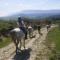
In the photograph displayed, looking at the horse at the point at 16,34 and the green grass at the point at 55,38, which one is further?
the green grass at the point at 55,38

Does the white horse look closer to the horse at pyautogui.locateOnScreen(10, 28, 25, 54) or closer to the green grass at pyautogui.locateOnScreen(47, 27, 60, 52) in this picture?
the horse at pyautogui.locateOnScreen(10, 28, 25, 54)

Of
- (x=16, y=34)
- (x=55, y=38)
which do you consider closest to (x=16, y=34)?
(x=16, y=34)

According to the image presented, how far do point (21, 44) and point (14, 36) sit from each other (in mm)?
1419

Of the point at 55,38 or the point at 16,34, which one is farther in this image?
the point at 55,38

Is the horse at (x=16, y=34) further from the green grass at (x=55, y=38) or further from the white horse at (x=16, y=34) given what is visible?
the green grass at (x=55, y=38)

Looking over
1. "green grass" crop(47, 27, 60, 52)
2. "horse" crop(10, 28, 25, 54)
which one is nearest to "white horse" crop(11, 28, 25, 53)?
"horse" crop(10, 28, 25, 54)

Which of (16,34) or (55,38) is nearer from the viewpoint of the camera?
(16,34)

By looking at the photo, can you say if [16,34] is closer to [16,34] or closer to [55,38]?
[16,34]

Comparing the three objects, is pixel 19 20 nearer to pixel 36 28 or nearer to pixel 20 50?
pixel 20 50

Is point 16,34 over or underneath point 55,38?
over

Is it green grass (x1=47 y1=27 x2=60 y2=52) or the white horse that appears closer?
the white horse

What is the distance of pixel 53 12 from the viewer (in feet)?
69.4

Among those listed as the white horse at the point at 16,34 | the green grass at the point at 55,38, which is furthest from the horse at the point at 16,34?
the green grass at the point at 55,38

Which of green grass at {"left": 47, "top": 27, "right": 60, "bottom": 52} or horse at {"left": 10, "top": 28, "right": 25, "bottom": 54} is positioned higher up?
horse at {"left": 10, "top": 28, "right": 25, "bottom": 54}
